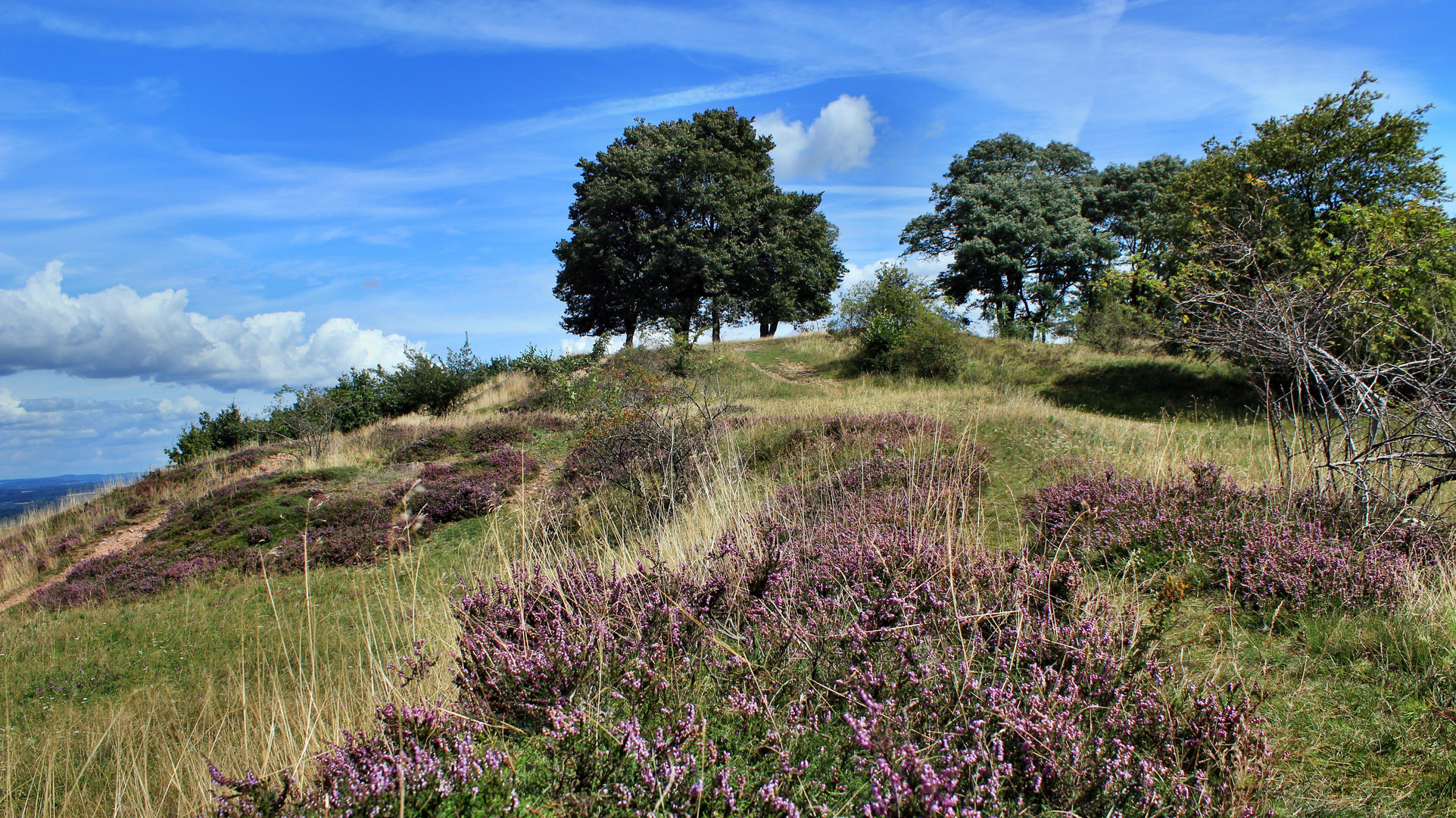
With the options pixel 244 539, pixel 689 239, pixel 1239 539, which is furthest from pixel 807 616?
pixel 689 239

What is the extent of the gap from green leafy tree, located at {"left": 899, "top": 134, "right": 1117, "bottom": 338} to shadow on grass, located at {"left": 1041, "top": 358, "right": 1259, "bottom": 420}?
26.1 ft

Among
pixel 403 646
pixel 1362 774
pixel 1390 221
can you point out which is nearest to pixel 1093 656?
pixel 1362 774

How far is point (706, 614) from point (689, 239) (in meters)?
27.3

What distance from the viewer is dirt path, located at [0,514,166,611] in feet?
32.2

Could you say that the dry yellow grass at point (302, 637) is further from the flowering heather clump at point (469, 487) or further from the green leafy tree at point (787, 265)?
the green leafy tree at point (787, 265)

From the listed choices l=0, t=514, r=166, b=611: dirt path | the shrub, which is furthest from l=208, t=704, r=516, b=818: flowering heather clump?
l=0, t=514, r=166, b=611: dirt path

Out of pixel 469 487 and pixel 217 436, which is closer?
pixel 469 487

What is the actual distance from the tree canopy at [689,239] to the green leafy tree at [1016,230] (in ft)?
21.3

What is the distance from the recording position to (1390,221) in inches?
543

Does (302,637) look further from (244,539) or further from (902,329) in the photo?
(902,329)

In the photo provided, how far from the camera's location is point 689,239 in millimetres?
29391

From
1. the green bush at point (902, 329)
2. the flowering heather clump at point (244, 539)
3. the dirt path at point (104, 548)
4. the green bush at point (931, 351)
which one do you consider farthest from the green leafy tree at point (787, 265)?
the dirt path at point (104, 548)

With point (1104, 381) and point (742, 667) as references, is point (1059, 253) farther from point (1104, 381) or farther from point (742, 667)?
point (742, 667)

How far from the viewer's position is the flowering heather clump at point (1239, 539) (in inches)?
160
